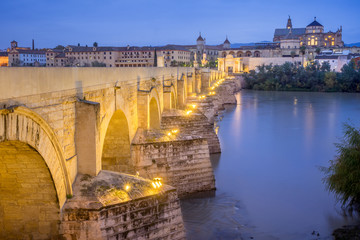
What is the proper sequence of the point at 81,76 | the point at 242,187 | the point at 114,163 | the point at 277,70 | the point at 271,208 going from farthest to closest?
the point at 277,70, the point at 242,187, the point at 271,208, the point at 114,163, the point at 81,76

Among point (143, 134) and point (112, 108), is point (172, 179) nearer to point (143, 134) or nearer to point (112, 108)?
point (143, 134)

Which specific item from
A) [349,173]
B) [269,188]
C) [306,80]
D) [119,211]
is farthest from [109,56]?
[119,211]

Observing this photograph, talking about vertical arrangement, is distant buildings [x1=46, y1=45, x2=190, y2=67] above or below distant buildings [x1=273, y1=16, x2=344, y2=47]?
below

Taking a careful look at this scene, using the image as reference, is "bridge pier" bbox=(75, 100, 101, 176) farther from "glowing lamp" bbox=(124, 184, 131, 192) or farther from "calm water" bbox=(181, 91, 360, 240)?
"calm water" bbox=(181, 91, 360, 240)

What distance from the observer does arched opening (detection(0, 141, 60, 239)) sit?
19.9 ft

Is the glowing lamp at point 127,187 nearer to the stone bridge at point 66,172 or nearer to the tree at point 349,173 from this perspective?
the stone bridge at point 66,172

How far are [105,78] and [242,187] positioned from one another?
6937 millimetres

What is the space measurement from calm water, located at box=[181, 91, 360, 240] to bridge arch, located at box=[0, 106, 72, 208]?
429 centimetres

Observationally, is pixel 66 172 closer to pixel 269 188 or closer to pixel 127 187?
pixel 127 187

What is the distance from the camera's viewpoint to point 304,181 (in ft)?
48.9

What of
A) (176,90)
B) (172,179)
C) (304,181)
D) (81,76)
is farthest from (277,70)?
(81,76)

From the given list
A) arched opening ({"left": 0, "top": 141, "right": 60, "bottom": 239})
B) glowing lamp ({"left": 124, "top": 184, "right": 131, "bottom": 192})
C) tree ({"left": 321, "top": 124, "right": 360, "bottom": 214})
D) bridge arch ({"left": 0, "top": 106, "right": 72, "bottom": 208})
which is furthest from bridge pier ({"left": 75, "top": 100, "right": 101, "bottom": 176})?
tree ({"left": 321, "top": 124, "right": 360, "bottom": 214})

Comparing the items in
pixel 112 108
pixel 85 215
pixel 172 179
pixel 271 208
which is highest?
pixel 112 108

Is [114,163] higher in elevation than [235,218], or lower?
higher
